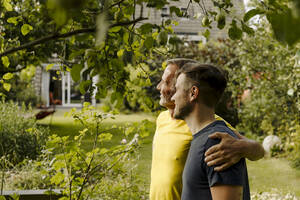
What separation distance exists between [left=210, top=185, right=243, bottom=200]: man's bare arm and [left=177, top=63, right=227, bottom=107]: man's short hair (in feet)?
1.30

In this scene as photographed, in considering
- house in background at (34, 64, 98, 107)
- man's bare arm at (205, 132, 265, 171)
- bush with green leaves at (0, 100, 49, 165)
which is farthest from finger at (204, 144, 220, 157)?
house in background at (34, 64, 98, 107)

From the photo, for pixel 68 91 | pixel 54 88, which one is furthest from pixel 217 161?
pixel 54 88

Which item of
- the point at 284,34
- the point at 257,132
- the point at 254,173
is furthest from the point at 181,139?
the point at 257,132

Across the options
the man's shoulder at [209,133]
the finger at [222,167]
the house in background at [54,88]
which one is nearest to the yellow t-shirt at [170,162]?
the man's shoulder at [209,133]

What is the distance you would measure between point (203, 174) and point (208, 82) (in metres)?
0.39

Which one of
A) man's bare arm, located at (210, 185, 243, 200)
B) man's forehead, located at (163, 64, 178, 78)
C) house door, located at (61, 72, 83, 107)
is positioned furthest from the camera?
house door, located at (61, 72, 83, 107)

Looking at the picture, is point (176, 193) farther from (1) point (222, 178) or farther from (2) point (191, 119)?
(1) point (222, 178)

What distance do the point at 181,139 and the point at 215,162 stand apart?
649mm

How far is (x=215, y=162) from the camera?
121 centimetres

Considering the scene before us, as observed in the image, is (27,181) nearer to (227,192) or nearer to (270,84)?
(227,192)

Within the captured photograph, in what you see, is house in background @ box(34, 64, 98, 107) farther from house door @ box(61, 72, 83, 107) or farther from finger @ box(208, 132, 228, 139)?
finger @ box(208, 132, 228, 139)

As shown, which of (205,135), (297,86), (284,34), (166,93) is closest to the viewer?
(284,34)

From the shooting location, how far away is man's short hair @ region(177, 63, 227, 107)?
1.45m

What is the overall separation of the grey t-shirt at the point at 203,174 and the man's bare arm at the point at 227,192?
1 cm
